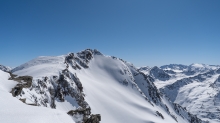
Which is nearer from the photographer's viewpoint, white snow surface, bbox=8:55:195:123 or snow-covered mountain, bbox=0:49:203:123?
snow-covered mountain, bbox=0:49:203:123

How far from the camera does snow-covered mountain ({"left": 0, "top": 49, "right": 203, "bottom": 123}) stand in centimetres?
2903

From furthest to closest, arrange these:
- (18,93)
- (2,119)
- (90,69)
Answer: (90,69) → (18,93) → (2,119)

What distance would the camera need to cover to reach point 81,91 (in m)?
84.9

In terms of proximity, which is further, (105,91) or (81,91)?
(105,91)

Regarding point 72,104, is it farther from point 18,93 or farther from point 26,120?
point 26,120

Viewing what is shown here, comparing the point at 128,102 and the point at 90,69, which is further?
the point at 90,69

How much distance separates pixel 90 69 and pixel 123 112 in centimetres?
6296

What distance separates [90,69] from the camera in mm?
150500

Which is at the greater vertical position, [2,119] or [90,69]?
[90,69]

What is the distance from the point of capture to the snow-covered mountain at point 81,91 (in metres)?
29.0

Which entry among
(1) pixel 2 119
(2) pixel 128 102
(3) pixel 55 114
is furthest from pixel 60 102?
(2) pixel 128 102

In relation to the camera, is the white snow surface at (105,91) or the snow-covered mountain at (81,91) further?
the white snow surface at (105,91)

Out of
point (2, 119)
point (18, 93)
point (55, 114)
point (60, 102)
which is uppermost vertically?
point (60, 102)

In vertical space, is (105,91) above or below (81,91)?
above
